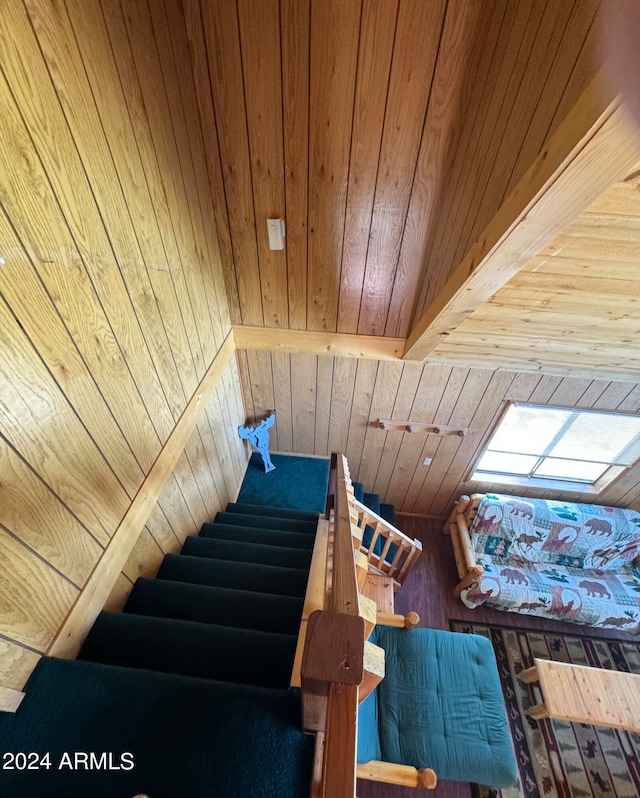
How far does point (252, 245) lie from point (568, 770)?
3929mm

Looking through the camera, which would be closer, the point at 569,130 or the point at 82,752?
the point at 569,130

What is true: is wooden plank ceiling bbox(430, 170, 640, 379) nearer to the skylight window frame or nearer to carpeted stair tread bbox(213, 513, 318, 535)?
the skylight window frame

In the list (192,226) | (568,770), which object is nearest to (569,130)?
(192,226)

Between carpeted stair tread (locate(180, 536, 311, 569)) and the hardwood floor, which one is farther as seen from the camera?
the hardwood floor

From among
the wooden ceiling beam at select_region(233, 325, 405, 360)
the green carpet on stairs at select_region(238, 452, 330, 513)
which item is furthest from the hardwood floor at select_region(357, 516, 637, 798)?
the wooden ceiling beam at select_region(233, 325, 405, 360)

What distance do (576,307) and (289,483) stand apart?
2547mm

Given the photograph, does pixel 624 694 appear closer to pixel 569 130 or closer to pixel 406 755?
pixel 406 755

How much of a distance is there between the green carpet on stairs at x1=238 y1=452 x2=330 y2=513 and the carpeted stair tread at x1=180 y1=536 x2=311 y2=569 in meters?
1.05

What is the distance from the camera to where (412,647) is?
90.4 inches

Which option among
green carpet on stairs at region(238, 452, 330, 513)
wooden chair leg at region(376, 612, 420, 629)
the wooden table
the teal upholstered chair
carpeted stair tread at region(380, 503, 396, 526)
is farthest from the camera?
carpeted stair tread at region(380, 503, 396, 526)

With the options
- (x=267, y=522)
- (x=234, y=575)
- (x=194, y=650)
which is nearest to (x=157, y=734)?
(x=194, y=650)

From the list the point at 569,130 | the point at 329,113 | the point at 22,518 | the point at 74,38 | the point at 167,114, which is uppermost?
the point at 329,113

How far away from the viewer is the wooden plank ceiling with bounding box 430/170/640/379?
148 cm

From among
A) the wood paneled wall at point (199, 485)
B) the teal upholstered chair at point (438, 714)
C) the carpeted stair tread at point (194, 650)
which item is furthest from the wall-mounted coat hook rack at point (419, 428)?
the carpeted stair tread at point (194, 650)
